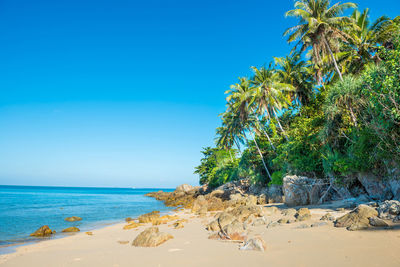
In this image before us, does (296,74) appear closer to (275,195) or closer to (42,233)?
(275,195)

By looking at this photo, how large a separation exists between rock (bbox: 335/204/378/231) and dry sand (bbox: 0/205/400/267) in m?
0.28

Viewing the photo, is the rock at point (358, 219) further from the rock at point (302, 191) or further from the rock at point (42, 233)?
the rock at point (42, 233)

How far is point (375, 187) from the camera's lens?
11344 millimetres

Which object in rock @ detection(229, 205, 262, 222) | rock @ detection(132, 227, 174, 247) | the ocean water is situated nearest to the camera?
rock @ detection(132, 227, 174, 247)

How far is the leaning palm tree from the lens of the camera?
1761 cm

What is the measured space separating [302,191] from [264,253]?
34.4 feet

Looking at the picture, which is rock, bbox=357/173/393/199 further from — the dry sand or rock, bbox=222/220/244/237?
rock, bbox=222/220/244/237

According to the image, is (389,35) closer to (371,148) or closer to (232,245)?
(371,148)

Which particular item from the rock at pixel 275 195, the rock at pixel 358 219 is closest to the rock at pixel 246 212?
the rock at pixel 358 219

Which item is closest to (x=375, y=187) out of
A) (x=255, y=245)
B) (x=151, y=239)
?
(x=255, y=245)

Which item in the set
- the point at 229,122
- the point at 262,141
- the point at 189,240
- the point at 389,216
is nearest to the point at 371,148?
the point at 389,216

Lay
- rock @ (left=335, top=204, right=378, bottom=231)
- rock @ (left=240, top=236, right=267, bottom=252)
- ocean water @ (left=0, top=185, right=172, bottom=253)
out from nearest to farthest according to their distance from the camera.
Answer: rock @ (left=240, top=236, right=267, bottom=252) < rock @ (left=335, top=204, right=378, bottom=231) < ocean water @ (left=0, top=185, right=172, bottom=253)

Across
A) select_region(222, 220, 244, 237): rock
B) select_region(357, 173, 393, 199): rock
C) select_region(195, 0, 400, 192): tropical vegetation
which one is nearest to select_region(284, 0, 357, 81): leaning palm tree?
select_region(195, 0, 400, 192): tropical vegetation

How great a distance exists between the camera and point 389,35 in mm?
18781
